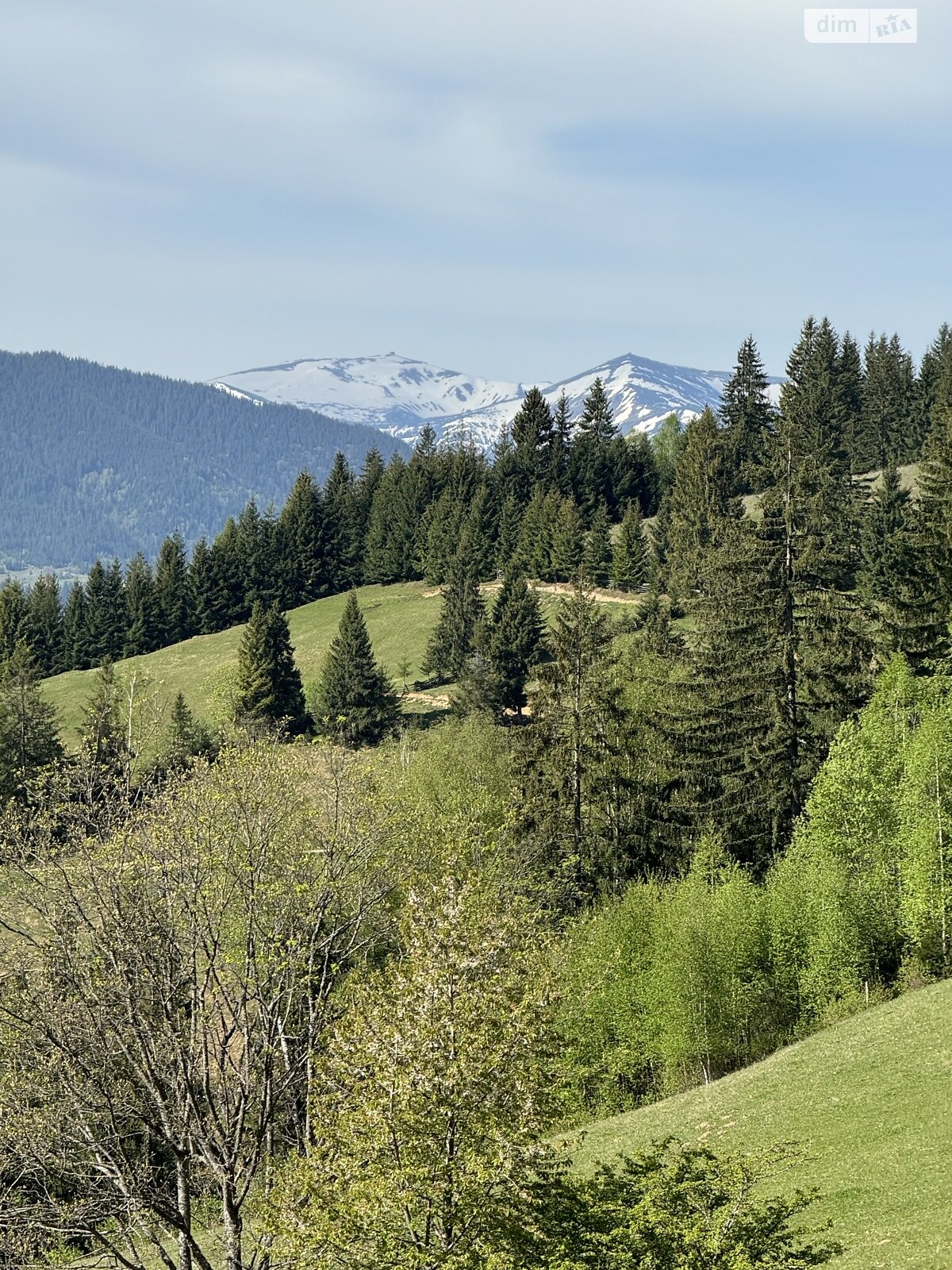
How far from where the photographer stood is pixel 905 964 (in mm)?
40812

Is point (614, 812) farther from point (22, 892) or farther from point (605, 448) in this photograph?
point (605, 448)

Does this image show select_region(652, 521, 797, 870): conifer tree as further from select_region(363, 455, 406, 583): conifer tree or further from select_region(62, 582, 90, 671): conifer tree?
select_region(62, 582, 90, 671): conifer tree

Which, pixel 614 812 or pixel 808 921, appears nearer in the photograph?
pixel 808 921

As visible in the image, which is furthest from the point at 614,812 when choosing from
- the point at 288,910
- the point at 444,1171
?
the point at 444,1171

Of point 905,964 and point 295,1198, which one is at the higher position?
point 295,1198

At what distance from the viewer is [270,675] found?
98750 mm

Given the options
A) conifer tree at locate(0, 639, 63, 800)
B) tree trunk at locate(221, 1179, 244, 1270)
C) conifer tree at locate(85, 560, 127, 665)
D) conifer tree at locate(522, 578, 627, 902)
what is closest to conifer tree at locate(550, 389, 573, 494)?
conifer tree at locate(85, 560, 127, 665)

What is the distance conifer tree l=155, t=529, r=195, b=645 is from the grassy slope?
339 feet

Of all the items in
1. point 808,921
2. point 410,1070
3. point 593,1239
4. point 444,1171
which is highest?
point 410,1070

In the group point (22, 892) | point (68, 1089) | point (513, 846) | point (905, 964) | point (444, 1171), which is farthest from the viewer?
point (513, 846)

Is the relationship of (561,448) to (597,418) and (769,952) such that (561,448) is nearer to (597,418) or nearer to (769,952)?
(597,418)

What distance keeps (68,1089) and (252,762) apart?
14.7 meters

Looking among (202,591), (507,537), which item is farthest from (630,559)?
(202,591)

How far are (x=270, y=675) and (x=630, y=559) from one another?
3547 centimetres
